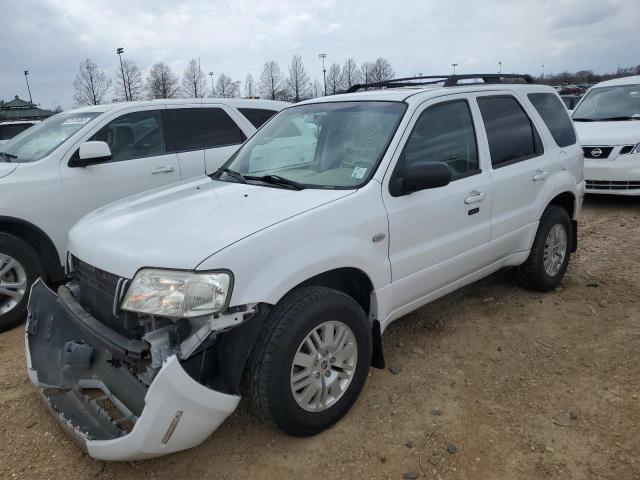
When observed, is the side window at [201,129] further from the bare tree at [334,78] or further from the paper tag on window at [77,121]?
the bare tree at [334,78]

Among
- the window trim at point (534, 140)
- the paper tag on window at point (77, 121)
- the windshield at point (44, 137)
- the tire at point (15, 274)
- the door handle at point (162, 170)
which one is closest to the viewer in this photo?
the window trim at point (534, 140)

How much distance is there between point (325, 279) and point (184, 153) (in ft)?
10.1

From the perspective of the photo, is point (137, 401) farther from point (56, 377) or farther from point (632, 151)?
point (632, 151)

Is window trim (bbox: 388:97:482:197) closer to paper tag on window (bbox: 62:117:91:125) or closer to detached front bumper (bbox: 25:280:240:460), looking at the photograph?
detached front bumper (bbox: 25:280:240:460)

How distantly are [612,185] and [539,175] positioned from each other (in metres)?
4.61

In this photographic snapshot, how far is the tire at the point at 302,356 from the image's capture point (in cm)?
257

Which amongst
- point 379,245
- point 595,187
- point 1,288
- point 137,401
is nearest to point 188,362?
point 137,401

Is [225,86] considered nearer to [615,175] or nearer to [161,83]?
[161,83]

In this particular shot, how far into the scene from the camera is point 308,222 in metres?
2.74

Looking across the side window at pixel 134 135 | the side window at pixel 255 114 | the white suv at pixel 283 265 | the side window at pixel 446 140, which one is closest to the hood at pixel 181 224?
the white suv at pixel 283 265

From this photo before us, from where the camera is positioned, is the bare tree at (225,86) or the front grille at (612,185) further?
the bare tree at (225,86)

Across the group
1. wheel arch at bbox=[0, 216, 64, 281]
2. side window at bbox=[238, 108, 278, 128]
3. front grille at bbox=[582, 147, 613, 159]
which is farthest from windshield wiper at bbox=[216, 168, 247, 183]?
front grille at bbox=[582, 147, 613, 159]

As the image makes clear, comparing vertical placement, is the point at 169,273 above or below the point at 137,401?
above

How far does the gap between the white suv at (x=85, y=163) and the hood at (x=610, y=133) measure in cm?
549
